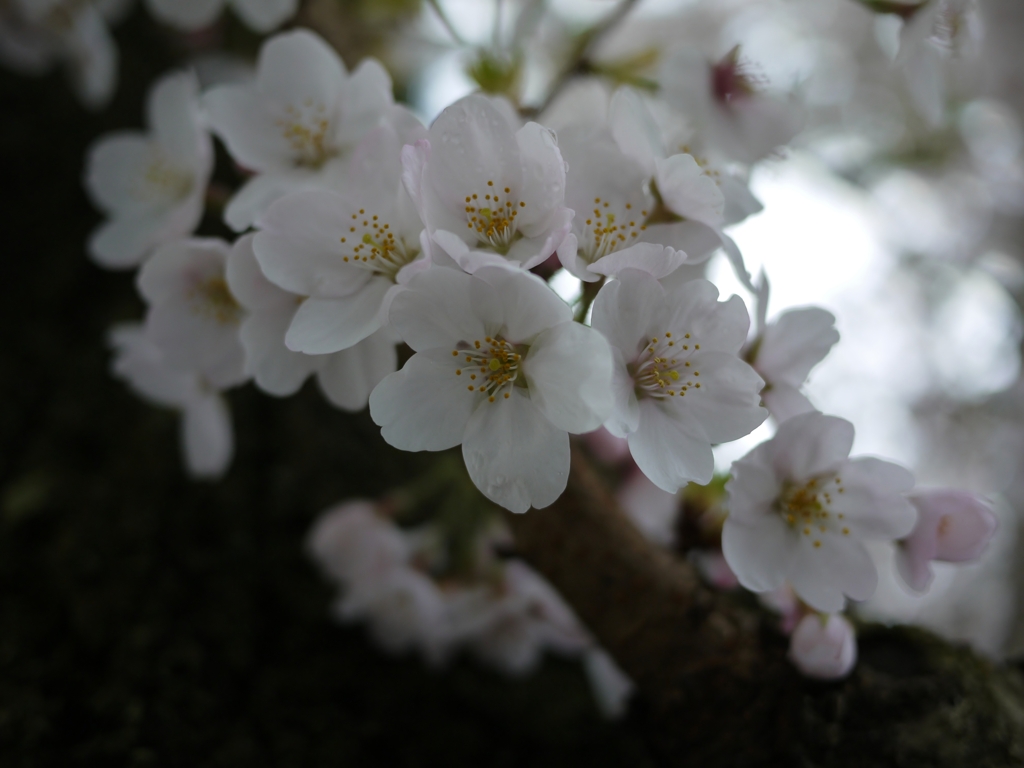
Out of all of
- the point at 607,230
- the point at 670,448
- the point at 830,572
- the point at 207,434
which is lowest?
the point at 207,434

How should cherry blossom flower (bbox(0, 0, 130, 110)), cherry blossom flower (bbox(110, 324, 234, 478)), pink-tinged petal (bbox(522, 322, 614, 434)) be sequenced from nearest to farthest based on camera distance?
pink-tinged petal (bbox(522, 322, 614, 434)), cherry blossom flower (bbox(110, 324, 234, 478)), cherry blossom flower (bbox(0, 0, 130, 110))

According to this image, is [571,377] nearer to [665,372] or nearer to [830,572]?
[665,372]

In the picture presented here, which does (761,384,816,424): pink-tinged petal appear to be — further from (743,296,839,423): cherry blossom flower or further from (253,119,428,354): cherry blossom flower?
(253,119,428,354): cherry blossom flower

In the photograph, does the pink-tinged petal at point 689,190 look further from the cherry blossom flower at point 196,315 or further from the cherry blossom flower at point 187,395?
the cherry blossom flower at point 187,395

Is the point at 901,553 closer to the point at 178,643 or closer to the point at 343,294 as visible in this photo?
the point at 343,294

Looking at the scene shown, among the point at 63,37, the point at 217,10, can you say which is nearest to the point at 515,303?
the point at 217,10

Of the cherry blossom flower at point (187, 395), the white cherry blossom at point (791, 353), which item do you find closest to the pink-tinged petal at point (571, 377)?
the white cherry blossom at point (791, 353)

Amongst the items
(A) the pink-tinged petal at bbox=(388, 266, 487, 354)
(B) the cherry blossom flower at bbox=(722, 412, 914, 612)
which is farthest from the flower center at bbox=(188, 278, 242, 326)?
(B) the cherry blossom flower at bbox=(722, 412, 914, 612)
